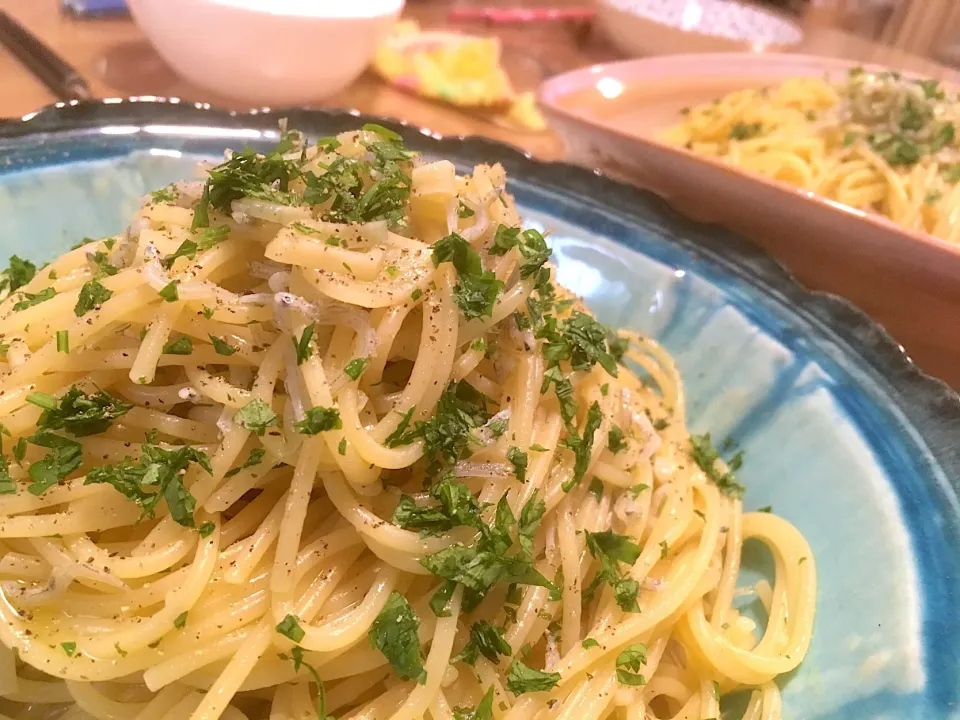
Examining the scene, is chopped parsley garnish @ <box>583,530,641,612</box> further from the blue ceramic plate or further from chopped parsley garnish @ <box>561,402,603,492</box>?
the blue ceramic plate

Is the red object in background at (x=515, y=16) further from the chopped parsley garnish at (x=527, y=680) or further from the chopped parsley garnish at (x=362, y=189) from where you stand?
the chopped parsley garnish at (x=527, y=680)

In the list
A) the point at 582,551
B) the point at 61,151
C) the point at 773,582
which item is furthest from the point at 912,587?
the point at 61,151

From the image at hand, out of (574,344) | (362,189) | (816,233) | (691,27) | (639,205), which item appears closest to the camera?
(362,189)

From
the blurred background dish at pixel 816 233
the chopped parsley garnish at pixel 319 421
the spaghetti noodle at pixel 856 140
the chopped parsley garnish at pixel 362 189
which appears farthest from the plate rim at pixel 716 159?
the chopped parsley garnish at pixel 319 421

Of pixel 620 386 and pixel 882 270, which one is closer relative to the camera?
pixel 620 386

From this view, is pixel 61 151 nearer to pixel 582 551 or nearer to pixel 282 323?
pixel 282 323

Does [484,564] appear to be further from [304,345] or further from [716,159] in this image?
[716,159]

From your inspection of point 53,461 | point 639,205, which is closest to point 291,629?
point 53,461
